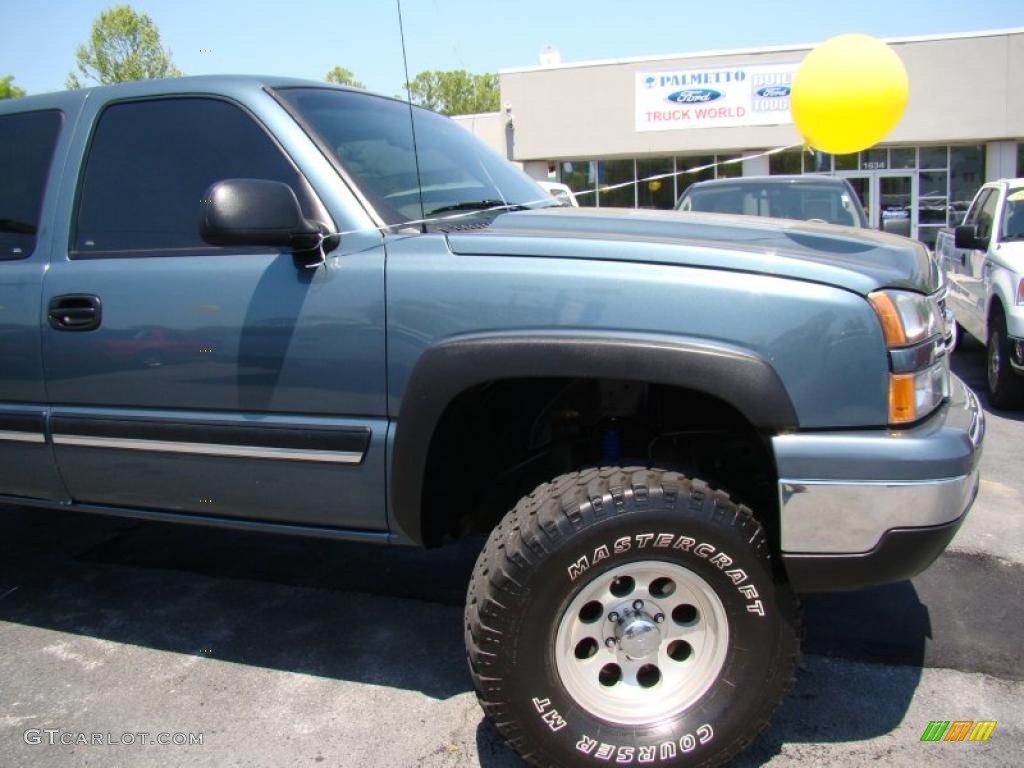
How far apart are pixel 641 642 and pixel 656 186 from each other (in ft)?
68.2

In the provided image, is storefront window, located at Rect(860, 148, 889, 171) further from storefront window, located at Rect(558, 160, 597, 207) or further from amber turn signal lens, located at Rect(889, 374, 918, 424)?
amber turn signal lens, located at Rect(889, 374, 918, 424)

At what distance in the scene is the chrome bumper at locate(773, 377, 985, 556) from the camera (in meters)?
2.06

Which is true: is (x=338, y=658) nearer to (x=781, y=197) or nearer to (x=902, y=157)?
(x=781, y=197)

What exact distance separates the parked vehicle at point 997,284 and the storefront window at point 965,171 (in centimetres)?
1454

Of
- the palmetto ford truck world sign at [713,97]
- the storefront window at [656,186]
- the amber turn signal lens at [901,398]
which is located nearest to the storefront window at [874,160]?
the palmetto ford truck world sign at [713,97]

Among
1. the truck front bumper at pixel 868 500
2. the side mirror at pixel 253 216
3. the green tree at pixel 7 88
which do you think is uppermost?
the green tree at pixel 7 88

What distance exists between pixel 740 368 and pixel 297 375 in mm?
1244

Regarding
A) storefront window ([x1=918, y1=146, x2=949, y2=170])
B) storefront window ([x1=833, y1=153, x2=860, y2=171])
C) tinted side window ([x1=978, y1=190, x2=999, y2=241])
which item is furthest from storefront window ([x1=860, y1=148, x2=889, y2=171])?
tinted side window ([x1=978, y1=190, x2=999, y2=241])

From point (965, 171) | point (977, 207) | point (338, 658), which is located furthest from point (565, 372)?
point (965, 171)

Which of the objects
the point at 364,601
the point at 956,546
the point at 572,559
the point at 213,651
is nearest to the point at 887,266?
the point at 572,559

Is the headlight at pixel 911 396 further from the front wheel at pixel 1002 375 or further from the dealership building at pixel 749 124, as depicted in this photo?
the dealership building at pixel 749 124

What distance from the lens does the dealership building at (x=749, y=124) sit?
19.2 meters

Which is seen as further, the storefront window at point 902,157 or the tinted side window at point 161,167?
the storefront window at point 902,157

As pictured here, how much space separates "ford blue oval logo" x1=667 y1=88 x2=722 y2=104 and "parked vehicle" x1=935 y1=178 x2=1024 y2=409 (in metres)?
13.9
